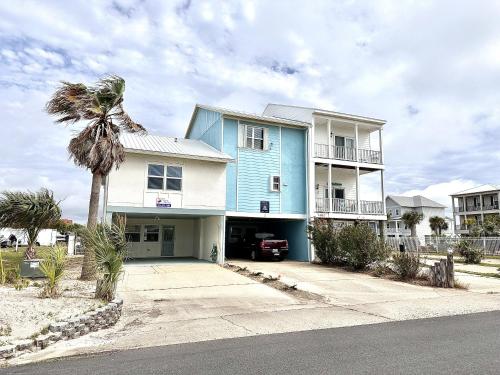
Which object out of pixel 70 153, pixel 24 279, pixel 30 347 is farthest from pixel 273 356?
pixel 70 153

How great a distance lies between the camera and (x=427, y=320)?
8.45 metres

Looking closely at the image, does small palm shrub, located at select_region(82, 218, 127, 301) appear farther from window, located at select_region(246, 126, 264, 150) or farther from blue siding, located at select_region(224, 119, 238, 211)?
window, located at select_region(246, 126, 264, 150)

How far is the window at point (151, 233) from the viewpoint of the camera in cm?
2369

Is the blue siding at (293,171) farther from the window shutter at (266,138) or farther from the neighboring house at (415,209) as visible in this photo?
the neighboring house at (415,209)

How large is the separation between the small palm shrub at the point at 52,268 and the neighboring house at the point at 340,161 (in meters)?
15.8

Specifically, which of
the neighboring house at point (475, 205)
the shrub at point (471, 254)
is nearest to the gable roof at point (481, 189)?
the neighboring house at point (475, 205)

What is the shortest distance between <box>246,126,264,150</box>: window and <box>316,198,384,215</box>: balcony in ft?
16.5

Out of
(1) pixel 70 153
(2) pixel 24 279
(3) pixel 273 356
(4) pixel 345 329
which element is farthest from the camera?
(1) pixel 70 153

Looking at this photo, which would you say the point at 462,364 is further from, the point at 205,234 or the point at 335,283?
the point at 205,234

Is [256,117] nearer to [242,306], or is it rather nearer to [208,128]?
[208,128]

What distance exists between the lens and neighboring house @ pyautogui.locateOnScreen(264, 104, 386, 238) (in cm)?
2414

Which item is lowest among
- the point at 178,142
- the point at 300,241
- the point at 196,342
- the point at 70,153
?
the point at 196,342

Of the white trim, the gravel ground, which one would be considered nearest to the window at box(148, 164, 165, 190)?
the white trim

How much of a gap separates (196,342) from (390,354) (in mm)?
3124
